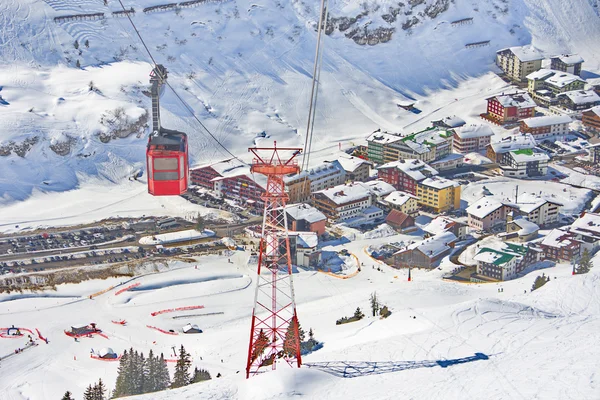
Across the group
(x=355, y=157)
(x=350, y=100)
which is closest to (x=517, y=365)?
(x=355, y=157)

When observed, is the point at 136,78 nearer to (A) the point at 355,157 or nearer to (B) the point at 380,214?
(A) the point at 355,157

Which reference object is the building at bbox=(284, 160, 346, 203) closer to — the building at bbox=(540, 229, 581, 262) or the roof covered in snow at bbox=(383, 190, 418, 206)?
the roof covered in snow at bbox=(383, 190, 418, 206)

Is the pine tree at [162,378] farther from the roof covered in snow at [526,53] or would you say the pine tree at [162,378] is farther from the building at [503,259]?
the roof covered in snow at [526,53]

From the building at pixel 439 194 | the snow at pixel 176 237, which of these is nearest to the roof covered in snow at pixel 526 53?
the building at pixel 439 194

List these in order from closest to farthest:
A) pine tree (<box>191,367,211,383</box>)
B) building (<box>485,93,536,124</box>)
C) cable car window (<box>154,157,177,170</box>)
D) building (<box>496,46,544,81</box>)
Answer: cable car window (<box>154,157,177,170</box>) → pine tree (<box>191,367,211,383</box>) → building (<box>485,93,536,124</box>) → building (<box>496,46,544,81</box>)

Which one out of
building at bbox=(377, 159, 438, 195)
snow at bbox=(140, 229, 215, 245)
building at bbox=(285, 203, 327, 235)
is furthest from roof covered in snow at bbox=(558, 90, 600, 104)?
snow at bbox=(140, 229, 215, 245)

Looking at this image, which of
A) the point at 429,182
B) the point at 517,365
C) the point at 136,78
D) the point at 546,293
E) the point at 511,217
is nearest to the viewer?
the point at 517,365

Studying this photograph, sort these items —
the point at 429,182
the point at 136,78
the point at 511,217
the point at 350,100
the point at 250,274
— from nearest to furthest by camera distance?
1. the point at 250,274
2. the point at 511,217
3. the point at 429,182
4. the point at 136,78
5. the point at 350,100
